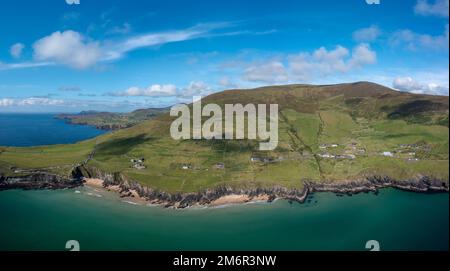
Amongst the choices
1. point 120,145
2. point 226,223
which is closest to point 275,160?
point 226,223

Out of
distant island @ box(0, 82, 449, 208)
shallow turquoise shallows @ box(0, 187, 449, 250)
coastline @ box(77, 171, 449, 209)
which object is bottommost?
shallow turquoise shallows @ box(0, 187, 449, 250)

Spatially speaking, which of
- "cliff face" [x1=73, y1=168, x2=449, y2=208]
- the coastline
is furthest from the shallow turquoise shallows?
"cliff face" [x1=73, y1=168, x2=449, y2=208]

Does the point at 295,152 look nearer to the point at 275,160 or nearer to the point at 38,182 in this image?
the point at 275,160

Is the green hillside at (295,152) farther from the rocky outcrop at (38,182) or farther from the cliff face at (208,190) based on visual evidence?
the rocky outcrop at (38,182)

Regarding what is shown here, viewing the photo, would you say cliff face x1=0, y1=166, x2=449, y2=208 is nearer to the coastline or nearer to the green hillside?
the coastline

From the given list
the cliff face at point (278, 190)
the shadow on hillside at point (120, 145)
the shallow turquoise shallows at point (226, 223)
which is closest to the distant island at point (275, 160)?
the cliff face at point (278, 190)

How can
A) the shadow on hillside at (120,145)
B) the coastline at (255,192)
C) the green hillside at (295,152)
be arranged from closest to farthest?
the coastline at (255,192) < the green hillside at (295,152) < the shadow on hillside at (120,145)

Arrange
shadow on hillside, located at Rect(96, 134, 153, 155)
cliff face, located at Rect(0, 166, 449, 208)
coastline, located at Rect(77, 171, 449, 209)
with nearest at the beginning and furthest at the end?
coastline, located at Rect(77, 171, 449, 209)
cliff face, located at Rect(0, 166, 449, 208)
shadow on hillside, located at Rect(96, 134, 153, 155)
